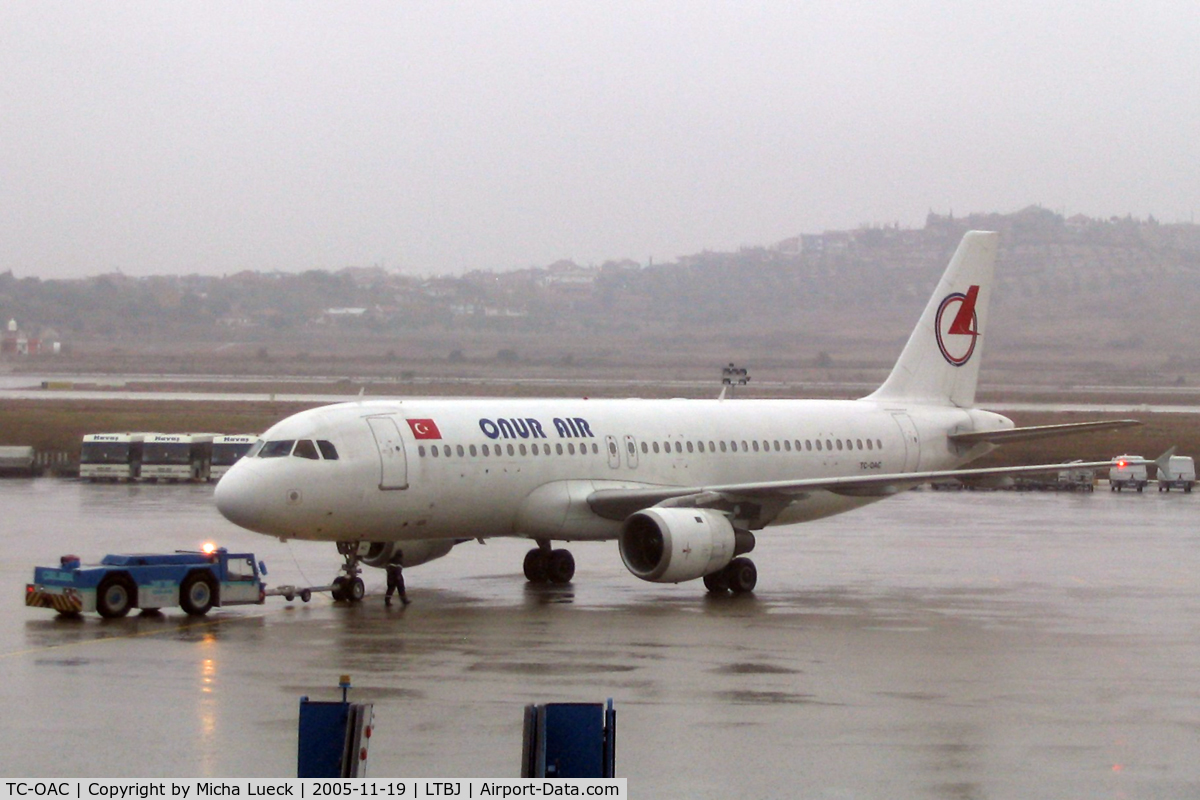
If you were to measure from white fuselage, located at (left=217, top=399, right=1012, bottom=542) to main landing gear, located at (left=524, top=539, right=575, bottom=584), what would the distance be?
106 centimetres

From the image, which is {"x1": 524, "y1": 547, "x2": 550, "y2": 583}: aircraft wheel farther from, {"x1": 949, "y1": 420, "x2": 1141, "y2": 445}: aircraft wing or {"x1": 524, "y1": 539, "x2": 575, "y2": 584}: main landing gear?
{"x1": 949, "y1": 420, "x2": 1141, "y2": 445}: aircraft wing

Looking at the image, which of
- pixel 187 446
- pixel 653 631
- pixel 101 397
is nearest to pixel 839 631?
pixel 653 631

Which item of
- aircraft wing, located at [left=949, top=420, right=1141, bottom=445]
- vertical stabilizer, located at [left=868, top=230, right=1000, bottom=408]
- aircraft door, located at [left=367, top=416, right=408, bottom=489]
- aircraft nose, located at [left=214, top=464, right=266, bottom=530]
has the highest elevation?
vertical stabilizer, located at [left=868, top=230, right=1000, bottom=408]

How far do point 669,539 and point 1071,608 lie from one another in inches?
267

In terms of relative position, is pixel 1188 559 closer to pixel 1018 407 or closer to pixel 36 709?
pixel 36 709

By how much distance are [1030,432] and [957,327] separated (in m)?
4.29

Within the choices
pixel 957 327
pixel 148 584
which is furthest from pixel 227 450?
pixel 148 584

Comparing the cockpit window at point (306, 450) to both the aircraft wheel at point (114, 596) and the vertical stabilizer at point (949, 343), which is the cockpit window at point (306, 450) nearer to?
the aircraft wheel at point (114, 596)

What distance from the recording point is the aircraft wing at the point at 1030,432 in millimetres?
31250

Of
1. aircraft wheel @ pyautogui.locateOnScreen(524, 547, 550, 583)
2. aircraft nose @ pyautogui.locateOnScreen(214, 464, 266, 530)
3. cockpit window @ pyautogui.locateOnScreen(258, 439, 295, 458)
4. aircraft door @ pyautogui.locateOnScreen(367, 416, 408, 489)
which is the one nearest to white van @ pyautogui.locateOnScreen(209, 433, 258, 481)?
aircraft wheel @ pyautogui.locateOnScreen(524, 547, 550, 583)

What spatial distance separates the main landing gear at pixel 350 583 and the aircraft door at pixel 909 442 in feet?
43.6

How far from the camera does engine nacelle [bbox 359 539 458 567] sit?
28531 mm

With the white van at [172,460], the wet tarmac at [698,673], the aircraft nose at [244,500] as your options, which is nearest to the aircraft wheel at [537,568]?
the wet tarmac at [698,673]

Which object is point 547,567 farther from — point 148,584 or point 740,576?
point 148,584
